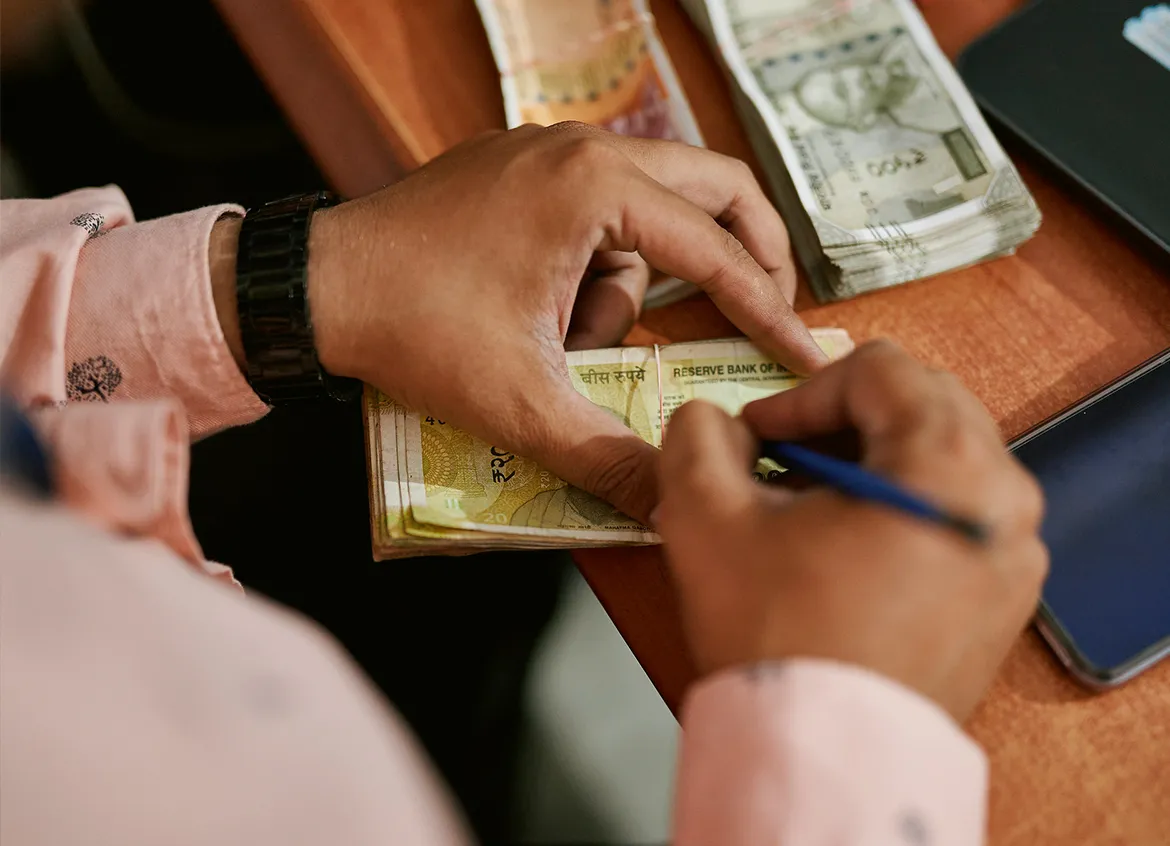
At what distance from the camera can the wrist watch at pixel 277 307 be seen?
62cm

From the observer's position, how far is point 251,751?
0.46 metres

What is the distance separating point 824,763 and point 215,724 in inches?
12.2

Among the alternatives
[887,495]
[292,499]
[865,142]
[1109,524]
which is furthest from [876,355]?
[292,499]

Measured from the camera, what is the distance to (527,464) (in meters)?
0.64

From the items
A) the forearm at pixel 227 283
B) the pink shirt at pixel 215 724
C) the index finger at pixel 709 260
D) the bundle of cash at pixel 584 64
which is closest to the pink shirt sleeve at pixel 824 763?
the pink shirt at pixel 215 724

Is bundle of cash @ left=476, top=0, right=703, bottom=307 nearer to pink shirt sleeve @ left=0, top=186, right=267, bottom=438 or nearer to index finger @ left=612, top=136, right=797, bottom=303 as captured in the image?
index finger @ left=612, top=136, right=797, bottom=303

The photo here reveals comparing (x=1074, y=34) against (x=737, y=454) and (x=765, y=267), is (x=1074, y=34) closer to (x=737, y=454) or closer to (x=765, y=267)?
(x=765, y=267)

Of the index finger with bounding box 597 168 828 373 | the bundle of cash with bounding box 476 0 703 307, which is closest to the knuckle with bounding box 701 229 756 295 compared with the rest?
the index finger with bounding box 597 168 828 373

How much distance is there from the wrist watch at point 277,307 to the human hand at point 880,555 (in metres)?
0.30

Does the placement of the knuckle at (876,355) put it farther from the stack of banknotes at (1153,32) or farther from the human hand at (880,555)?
the stack of banknotes at (1153,32)

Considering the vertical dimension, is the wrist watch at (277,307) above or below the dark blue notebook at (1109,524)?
above

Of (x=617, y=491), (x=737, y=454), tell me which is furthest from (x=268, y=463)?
(x=737, y=454)

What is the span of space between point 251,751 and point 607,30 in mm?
703

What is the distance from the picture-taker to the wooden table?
55cm
